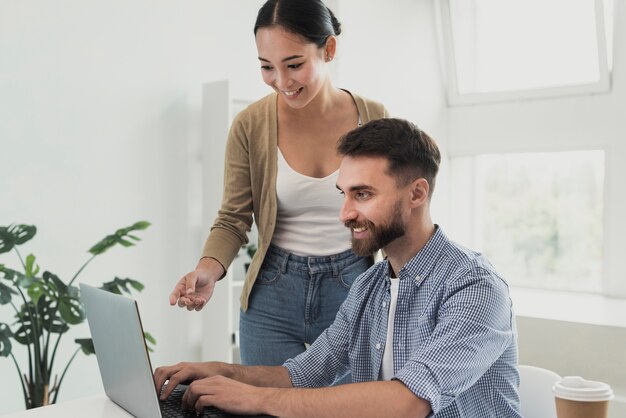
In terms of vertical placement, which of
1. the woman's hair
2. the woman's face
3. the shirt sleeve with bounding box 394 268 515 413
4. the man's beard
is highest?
the woman's hair

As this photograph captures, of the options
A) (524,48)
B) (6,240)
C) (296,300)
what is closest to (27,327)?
(6,240)

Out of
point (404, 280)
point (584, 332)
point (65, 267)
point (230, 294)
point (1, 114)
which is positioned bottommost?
point (584, 332)

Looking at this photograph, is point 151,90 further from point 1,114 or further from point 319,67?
point 319,67

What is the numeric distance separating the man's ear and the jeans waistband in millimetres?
384

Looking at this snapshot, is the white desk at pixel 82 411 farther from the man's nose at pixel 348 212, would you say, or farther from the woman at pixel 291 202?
the man's nose at pixel 348 212

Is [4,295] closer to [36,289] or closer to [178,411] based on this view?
[36,289]

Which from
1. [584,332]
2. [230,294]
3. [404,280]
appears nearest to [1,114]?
[230,294]

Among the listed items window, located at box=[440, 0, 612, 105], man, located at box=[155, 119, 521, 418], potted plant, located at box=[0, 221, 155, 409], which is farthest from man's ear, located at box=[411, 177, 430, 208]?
window, located at box=[440, 0, 612, 105]

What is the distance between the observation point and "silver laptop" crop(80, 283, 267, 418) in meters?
1.20

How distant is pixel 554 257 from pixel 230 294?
1978 mm

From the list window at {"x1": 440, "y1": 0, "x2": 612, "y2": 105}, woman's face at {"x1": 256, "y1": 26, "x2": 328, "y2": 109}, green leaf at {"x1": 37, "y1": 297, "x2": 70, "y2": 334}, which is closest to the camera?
woman's face at {"x1": 256, "y1": 26, "x2": 328, "y2": 109}

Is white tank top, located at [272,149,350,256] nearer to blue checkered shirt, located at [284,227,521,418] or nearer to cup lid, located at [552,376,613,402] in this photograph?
blue checkered shirt, located at [284,227,521,418]

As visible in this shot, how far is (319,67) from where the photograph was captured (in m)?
1.86

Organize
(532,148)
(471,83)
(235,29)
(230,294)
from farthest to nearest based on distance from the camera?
(471,83)
(532,148)
(235,29)
(230,294)
